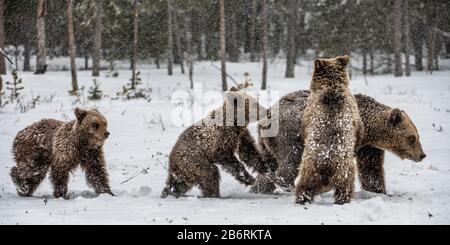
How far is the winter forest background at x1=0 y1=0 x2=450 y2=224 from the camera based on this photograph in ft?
19.7

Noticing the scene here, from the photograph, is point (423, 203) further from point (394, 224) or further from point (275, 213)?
point (275, 213)

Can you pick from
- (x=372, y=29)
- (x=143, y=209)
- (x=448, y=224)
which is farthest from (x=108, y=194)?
(x=372, y=29)

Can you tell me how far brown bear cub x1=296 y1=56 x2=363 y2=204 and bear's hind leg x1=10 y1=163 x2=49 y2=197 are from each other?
4.35m

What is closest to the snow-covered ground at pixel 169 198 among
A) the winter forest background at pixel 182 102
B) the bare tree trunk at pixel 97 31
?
the winter forest background at pixel 182 102

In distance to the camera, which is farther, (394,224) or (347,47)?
(347,47)

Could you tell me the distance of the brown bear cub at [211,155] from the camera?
25.1 feet

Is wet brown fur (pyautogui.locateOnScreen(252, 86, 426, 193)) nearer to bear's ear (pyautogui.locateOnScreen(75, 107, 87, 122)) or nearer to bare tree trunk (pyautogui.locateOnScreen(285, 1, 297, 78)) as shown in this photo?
bear's ear (pyautogui.locateOnScreen(75, 107, 87, 122))

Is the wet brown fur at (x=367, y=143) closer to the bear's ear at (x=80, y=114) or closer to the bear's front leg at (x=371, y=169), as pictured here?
the bear's front leg at (x=371, y=169)

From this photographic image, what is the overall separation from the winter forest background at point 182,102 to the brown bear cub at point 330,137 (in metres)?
0.29

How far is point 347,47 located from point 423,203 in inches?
1231

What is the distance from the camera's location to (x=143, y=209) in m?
6.39

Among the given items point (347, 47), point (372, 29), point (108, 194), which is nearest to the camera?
point (108, 194)

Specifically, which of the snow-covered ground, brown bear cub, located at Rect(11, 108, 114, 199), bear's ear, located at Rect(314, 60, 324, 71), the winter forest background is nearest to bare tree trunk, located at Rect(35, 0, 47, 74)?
the winter forest background

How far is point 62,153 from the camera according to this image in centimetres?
775
